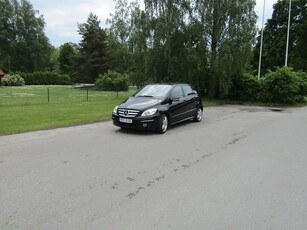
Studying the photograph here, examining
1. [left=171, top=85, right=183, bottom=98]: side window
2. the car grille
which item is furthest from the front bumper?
[left=171, top=85, right=183, bottom=98]: side window

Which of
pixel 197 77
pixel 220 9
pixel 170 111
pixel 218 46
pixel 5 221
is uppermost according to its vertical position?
pixel 220 9

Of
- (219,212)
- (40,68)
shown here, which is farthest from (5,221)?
(40,68)

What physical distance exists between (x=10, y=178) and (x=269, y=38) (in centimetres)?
4983

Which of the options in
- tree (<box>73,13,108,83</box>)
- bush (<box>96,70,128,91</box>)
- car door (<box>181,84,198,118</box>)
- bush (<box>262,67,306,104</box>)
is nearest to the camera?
car door (<box>181,84,198,118</box>)

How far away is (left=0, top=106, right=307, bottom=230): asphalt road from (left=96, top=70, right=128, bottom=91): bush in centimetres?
3124

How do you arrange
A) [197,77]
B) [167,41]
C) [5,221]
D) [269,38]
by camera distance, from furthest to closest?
[269,38] → [197,77] → [167,41] → [5,221]

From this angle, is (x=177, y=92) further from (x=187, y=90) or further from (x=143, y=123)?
(x=143, y=123)

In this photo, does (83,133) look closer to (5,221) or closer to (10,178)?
(10,178)

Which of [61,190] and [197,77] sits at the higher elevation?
[197,77]

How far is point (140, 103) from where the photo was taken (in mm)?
8914

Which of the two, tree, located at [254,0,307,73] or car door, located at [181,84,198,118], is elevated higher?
tree, located at [254,0,307,73]

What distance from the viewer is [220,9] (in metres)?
20.5

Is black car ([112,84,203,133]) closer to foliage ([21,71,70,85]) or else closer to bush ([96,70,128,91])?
bush ([96,70,128,91])

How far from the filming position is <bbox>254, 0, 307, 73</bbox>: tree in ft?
140
